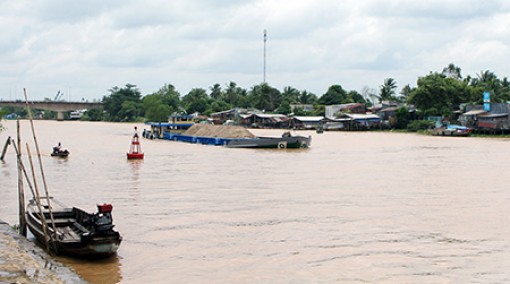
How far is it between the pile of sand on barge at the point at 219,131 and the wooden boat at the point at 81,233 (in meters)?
32.6

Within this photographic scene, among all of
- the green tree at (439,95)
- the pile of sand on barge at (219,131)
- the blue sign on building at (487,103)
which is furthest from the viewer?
the green tree at (439,95)

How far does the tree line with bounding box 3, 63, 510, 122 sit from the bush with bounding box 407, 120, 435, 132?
137cm

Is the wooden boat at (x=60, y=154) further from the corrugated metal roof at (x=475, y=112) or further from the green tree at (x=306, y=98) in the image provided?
the green tree at (x=306, y=98)

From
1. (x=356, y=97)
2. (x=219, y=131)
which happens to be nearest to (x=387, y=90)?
(x=356, y=97)

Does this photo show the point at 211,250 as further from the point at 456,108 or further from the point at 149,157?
the point at 456,108

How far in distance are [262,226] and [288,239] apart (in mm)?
1432

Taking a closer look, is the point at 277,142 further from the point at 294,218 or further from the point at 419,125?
the point at 419,125

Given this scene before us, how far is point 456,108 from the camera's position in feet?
212

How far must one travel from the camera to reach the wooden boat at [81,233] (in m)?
10.6

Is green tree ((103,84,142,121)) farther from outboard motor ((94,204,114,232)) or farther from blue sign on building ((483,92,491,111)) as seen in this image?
outboard motor ((94,204,114,232))

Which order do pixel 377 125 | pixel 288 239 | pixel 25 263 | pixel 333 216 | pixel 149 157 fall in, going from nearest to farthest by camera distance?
pixel 25 263, pixel 288 239, pixel 333 216, pixel 149 157, pixel 377 125

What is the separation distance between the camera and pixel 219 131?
47.5 metres

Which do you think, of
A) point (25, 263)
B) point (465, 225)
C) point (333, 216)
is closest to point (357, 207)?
point (333, 216)

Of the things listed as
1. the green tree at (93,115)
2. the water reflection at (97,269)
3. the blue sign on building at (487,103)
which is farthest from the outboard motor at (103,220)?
the green tree at (93,115)
